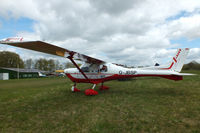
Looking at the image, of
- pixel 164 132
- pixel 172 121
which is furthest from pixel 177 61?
pixel 164 132

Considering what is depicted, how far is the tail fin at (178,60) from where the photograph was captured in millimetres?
7108

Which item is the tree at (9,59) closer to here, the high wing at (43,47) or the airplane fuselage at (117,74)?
the airplane fuselage at (117,74)

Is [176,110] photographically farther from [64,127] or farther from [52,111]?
[52,111]

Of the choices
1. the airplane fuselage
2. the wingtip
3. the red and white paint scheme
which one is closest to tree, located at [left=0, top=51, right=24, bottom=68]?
the airplane fuselage

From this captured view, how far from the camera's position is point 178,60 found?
7.28 m

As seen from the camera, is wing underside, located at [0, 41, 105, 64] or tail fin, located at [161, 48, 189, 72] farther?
tail fin, located at [161, 48, 189, 72]

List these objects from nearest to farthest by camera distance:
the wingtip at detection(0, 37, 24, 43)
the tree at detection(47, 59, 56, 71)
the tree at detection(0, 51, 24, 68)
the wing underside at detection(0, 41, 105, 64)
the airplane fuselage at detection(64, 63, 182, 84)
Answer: the wingtip at detection(0, 37, 24, 43) → the wing underside at detection(0, 41, 105, 64) → the airplane fuselage at detection(64, 63, 182, 84) → the tree at detection(0, 51, 24, 68) → the tree at detection(47, 59, 56, 71)

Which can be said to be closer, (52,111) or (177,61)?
(52,111)

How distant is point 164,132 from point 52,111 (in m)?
3.80

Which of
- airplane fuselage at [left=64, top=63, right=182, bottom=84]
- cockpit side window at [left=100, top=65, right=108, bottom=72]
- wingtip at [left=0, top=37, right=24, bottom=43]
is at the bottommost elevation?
airplane fuselage at [left=64, top=63, right=182, bottom=84]

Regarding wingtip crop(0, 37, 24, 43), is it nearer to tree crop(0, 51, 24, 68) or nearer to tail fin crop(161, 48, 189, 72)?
tail fin crop(161, 48, 189, 72)

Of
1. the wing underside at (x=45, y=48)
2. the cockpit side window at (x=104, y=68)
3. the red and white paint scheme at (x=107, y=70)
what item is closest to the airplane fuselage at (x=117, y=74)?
the red and white paint scheme at (x=107, y=70)

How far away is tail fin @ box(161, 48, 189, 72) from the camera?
7108 mm

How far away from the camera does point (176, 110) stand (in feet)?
14.4
